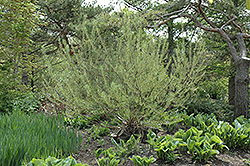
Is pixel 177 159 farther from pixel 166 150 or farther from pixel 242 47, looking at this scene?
pixel 242 47

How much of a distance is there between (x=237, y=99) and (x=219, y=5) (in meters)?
2.86

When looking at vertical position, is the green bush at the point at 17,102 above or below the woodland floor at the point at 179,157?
above

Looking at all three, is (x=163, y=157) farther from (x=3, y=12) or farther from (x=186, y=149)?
(x=3, y=12)

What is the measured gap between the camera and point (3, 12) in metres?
6.58

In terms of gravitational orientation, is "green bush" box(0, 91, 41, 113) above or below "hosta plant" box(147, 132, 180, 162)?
above

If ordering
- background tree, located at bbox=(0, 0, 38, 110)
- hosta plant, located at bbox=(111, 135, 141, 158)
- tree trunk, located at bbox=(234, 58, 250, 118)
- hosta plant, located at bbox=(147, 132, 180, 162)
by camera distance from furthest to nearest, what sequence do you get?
background tree, located at bbox=(0, 0, 38, 110) → tree trunk, located at bbox=(234, 58, 250, 118) → hosta plant, located at bbox=(111, 135, 141, 158) → hosta plant, located at bbox=(147, 132, 180, 162)

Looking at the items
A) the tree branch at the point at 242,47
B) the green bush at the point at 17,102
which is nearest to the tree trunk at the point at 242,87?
the tree branch at the point at 242,47

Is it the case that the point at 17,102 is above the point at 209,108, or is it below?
above

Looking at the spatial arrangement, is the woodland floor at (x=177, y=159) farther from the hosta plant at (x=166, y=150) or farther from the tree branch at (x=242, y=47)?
the tree branch at (x=242, y=47)

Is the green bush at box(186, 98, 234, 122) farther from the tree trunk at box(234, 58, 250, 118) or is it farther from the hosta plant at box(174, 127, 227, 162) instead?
the hosta plant at box(174, 127, 227, 162)

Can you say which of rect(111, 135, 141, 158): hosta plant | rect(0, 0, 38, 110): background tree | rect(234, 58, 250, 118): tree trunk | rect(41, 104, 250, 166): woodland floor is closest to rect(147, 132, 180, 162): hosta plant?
rect(41, 104, 250, 166): woodland floor

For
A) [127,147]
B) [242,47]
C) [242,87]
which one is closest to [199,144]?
[127,147]

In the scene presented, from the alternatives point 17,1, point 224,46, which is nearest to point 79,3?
point 17,1

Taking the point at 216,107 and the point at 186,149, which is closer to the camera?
the point at 186,149
